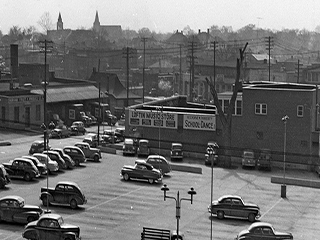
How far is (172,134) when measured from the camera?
5353 centimetres

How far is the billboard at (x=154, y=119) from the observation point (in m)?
53.4

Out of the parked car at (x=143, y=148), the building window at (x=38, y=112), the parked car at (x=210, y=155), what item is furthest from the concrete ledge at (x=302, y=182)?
the building window at (x=38, y=112)

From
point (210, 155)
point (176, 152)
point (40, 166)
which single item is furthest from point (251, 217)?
point (176, 152)

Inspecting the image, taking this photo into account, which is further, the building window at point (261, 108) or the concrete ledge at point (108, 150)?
the concrete ledge at point (108, 150)

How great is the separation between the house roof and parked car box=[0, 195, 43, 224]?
3677 centimetres

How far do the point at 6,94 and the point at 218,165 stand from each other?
24534 mm

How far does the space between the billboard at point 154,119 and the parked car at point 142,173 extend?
1163 centimetres

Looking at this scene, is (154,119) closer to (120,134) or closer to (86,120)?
(120,134)

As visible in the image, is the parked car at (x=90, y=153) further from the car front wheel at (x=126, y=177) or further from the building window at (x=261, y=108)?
the building window at (x=261, y=108)

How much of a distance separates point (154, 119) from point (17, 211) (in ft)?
77.0

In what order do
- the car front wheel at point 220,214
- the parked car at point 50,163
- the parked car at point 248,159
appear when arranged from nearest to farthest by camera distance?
the car front wheel at point 220,214, the parked car at point 50,163, the parked car at point 248,159

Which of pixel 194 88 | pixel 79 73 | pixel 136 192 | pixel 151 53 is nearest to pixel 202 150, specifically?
pixel 136 192

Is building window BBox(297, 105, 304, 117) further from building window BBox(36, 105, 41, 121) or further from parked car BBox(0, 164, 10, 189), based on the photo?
building window BBox(36, 105, 41, 121)

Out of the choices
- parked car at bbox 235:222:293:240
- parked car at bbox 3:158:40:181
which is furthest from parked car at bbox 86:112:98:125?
parked car at bbox 235:222:293:240
